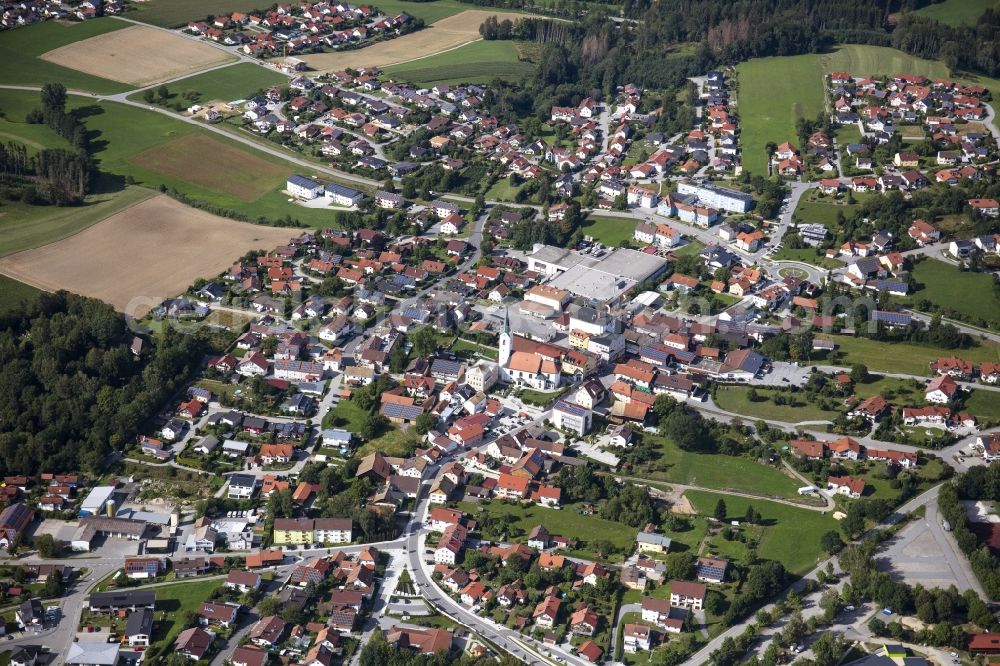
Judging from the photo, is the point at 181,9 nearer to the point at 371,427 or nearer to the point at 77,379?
the point at 77,379

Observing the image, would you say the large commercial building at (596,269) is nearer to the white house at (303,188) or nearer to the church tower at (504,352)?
the church tower at (504,352)

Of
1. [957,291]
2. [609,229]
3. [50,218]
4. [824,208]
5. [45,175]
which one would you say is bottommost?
[609,229]

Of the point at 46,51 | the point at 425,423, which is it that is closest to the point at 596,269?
the point at 425,423

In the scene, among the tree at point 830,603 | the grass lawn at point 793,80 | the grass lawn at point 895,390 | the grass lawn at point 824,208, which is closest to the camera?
the tree at point 830,603

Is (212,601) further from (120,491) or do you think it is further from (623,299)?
(623,299)

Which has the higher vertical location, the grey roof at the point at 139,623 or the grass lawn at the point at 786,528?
the grass lawn at the point at 786,528

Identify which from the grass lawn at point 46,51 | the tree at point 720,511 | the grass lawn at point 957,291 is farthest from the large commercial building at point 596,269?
the grass lawn at point 46,51

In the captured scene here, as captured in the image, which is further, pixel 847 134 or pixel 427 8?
pixel 427 8
